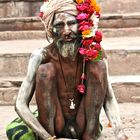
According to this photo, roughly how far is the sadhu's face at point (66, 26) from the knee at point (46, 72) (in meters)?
0.21

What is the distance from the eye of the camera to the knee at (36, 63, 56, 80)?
10.4 feet

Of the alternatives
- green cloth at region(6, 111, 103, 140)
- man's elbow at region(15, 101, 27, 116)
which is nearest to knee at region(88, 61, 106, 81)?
man's elbow at region(15, 101, 27, 116)

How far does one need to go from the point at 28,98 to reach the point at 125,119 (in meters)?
1.37

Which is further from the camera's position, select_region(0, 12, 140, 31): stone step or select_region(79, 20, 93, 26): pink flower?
select_region(0, 12, 140, 31): stone step

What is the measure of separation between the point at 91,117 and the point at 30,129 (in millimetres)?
510

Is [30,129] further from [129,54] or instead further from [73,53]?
[129,54]

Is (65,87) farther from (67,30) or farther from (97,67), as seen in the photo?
(67,30)

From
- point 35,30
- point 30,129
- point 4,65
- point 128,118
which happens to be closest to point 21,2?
point 35,30

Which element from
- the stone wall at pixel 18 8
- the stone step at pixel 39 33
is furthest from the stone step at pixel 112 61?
the stone wall at pixel 18 8

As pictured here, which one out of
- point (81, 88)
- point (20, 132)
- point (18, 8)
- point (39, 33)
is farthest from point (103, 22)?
point (81, 88)

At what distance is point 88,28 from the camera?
3107 millimetres

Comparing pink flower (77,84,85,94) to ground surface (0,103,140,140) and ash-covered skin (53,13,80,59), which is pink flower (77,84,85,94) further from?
ground surface (0,103,140,140)

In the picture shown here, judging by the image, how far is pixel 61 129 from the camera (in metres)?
3.36

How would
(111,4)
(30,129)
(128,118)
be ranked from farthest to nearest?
(111,4)
(128,118)
(30,129)
